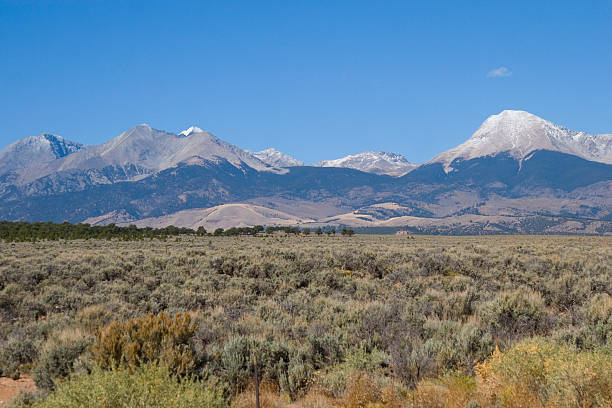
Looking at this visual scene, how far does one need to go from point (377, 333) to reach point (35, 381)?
603cm

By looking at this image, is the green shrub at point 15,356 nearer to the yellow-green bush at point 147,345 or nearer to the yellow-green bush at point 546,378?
the yellow-green bush at point 147,345

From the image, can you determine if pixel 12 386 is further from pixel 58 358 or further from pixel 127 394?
pixel 127 394

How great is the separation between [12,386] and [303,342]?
5.05m

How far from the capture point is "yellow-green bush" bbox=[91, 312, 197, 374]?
6641mm

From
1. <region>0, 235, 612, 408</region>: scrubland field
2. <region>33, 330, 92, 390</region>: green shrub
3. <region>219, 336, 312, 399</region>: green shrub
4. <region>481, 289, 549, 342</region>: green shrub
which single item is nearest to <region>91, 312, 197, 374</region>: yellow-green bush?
<region>0, 235, 612, 408</region>: scrubland field

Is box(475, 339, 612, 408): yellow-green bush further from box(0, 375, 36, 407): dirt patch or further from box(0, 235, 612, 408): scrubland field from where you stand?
box(0, 375, 36, 407): dirt patch

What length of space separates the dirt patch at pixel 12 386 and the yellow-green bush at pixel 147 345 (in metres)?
1.28

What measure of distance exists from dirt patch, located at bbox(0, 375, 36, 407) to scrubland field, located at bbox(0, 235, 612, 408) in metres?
0.18

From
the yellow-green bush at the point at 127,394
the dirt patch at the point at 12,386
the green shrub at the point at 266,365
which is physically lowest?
the dirt patch at the point at 12,386

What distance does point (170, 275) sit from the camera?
16812mm

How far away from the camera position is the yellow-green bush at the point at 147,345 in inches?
261

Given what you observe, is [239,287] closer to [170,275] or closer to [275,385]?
[170,275]

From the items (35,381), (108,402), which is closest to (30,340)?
(35,381)

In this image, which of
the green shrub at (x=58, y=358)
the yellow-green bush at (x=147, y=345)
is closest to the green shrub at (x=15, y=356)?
the green shrub at (x=58, y=358)
